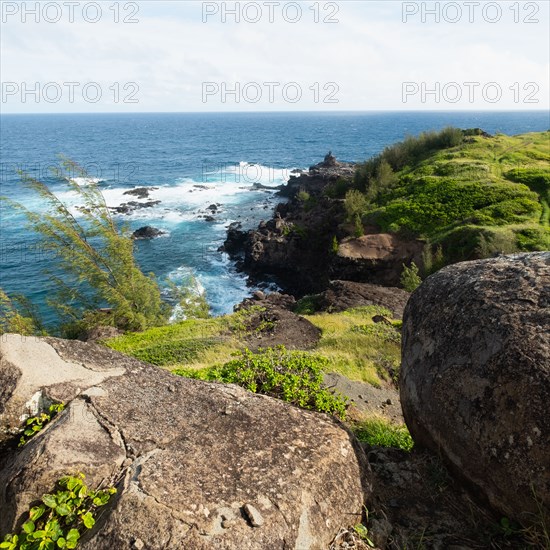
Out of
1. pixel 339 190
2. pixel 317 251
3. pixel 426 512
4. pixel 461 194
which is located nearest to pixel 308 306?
pixel 317 251

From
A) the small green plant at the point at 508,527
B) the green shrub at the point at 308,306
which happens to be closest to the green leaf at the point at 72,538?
the small green plant at the point at 508,527

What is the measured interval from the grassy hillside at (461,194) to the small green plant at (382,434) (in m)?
24.6

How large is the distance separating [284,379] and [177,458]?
4333 mm

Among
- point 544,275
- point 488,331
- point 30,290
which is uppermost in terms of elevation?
point 544,275

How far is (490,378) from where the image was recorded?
5.85m

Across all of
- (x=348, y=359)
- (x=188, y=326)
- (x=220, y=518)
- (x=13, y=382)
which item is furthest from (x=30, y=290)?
(x=220, y=518)

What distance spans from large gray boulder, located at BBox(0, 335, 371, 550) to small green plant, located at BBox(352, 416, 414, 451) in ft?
8.30

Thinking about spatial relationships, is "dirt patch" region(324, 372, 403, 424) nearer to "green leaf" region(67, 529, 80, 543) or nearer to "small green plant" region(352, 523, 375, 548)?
→ "small green plant" region(352, 523, 375, 548)

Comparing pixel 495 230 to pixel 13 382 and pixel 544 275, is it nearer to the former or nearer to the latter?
pixel 544 275

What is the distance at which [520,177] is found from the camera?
4503cm

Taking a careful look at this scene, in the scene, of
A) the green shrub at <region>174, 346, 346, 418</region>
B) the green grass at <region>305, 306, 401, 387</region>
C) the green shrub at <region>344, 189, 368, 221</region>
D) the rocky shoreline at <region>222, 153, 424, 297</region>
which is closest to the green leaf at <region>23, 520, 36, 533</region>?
the green shrub at <region>174, 346, 346, 418</region>

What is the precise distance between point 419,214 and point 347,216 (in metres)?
6.99

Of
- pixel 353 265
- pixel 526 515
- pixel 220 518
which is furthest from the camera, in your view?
pixel 353 265

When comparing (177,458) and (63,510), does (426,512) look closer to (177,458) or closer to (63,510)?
(177,458)
